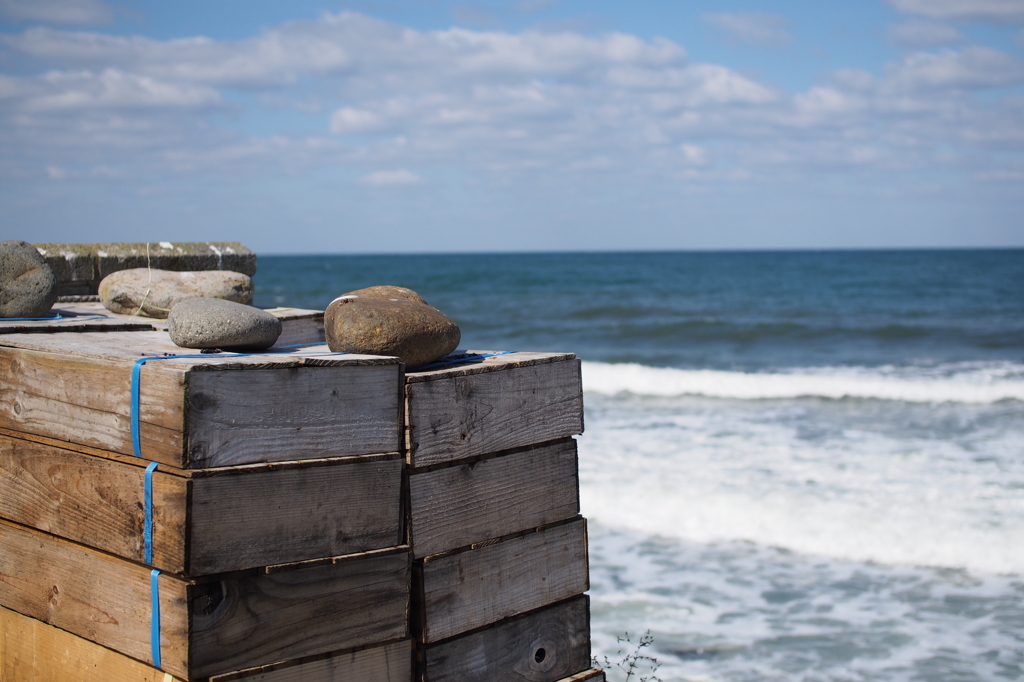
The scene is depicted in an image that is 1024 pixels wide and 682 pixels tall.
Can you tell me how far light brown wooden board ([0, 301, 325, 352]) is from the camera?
3057 mm

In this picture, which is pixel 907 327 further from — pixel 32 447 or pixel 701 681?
pixel 32 447

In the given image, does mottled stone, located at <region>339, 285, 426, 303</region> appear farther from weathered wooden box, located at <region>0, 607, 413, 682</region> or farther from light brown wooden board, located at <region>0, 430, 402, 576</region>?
weathered wooden box, located at <region>0, 607, 413, 682</region>

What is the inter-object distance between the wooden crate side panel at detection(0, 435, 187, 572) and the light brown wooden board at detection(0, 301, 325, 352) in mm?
727

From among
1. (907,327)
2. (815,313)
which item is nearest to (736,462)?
(907,327)

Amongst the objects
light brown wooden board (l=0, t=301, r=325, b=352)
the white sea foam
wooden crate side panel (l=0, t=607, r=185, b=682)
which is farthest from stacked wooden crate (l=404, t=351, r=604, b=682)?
the white sea foam

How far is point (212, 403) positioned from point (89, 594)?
747 millimetres

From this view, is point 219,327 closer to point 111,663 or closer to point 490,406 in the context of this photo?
point 490,406

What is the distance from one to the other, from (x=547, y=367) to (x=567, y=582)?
0.71 meters

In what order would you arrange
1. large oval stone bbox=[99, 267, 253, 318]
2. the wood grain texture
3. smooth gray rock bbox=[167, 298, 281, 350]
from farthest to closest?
large oval stone bbox=[99, 267, 253, 318]
smooth gray rock bbox=[167, 298, 281, 350]
the wood grain texture

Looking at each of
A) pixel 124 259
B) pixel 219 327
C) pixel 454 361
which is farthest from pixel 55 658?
pixel 124 259

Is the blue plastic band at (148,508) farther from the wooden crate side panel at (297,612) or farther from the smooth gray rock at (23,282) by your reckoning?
the smooth gray rock at (23,282)

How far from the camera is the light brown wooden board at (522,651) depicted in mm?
2330

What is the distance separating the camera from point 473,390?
2342mm

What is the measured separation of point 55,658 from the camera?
2342mm
